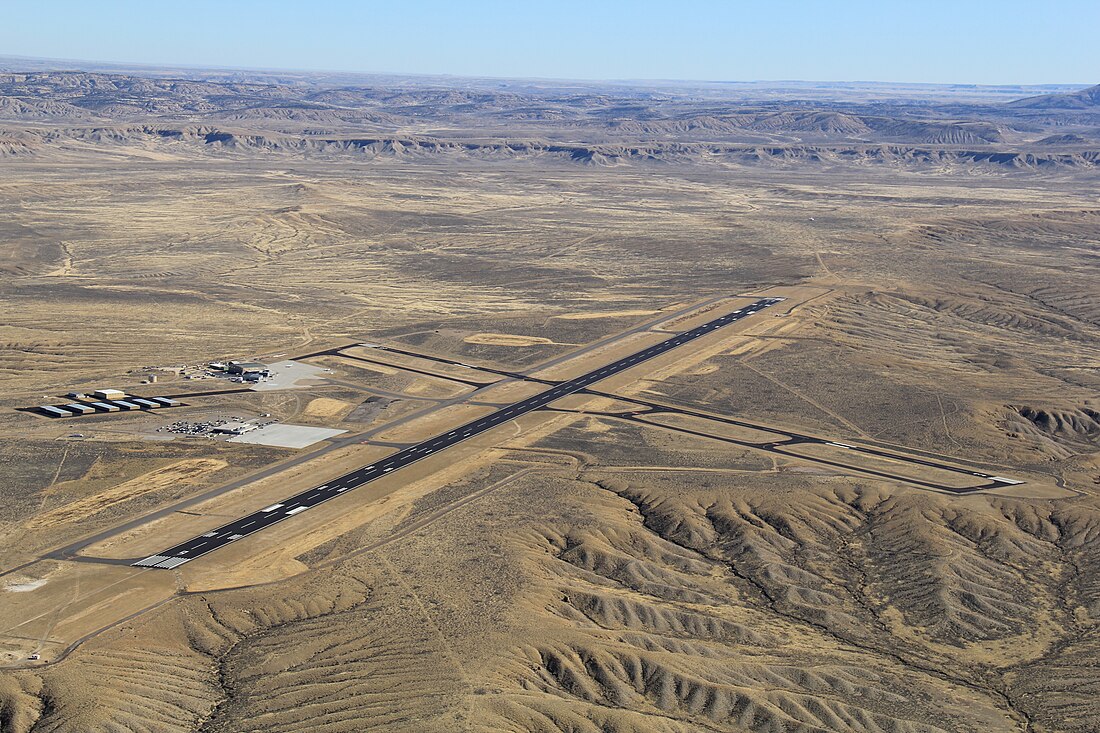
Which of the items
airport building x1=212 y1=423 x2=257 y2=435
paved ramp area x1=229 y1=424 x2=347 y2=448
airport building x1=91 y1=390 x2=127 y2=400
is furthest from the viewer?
airport building x1=91 y1=390 x2=127 y2=400

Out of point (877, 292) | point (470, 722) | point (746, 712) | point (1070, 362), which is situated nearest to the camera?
point (470, 722)

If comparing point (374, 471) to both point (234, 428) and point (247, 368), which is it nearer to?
point (234, 428)

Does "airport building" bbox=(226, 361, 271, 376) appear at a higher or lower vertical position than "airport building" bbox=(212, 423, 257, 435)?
higher

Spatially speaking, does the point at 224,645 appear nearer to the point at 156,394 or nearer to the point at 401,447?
the point at 401,447

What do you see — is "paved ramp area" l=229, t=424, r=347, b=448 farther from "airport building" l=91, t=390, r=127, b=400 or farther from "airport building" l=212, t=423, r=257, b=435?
"airport building" l=91, t=390, r=127, b=400

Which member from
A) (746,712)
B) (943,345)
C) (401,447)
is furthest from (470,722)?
(943,345)

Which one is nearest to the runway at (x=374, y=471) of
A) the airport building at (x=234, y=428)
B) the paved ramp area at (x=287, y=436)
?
the paved ramp area at (x=287, y=436)

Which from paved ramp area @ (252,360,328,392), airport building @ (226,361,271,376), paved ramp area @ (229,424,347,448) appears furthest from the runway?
airport building @ (226,361,271,376)

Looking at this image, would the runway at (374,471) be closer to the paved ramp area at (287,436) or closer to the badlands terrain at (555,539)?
the badlands terrain at (555,539)
